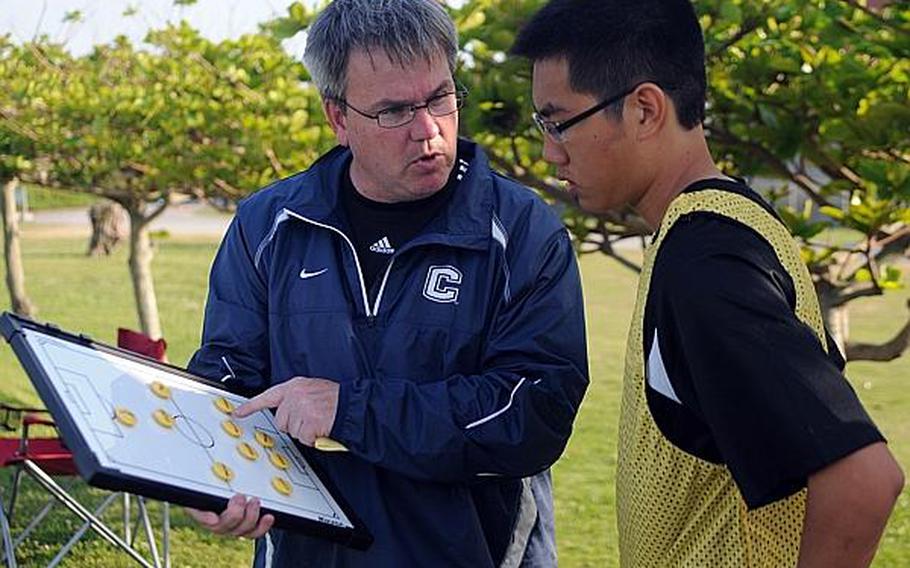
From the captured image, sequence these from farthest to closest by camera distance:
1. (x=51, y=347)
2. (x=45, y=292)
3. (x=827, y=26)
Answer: (x=45, y=292) → (x=827, y=26) → (x=51, y=347)

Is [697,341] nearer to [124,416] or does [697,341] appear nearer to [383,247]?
[124,416]

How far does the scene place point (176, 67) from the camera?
826 centimetres

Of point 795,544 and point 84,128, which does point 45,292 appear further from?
point 795,544

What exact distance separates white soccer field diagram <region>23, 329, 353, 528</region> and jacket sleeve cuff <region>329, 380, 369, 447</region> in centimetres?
10

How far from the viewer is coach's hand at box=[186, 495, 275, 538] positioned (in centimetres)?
229

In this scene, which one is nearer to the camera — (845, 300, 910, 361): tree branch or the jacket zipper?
the jacket zipper

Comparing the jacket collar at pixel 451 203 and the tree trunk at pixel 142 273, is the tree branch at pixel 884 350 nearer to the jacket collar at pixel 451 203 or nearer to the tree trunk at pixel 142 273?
the jacket collar at pixel 451 203

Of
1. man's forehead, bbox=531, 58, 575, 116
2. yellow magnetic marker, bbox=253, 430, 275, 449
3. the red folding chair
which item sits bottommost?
the red folding chair

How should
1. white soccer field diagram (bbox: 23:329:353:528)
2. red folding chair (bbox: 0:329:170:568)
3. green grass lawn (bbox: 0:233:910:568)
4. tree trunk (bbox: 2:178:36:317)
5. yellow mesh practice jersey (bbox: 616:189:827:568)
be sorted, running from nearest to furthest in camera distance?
1. yellow mesh practice jersey (bbox: 616:189:827:568)
2. white soccer field diagram (bbox: 23:329:353:528)
3. red folding chair (bbox: 0:329:170:568)
4. green grass lawn (bbox: 0:233:910:568)
5. tree trunk (bbox: 2:178:36:317)

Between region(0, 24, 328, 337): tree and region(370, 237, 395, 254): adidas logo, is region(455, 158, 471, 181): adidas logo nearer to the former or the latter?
region(370, 237, 395, 254): adidas logo

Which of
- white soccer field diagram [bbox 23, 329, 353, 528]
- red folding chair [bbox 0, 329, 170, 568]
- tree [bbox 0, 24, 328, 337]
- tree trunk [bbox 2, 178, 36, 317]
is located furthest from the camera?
tree trunk [bbox 2, 178, 36, 317]

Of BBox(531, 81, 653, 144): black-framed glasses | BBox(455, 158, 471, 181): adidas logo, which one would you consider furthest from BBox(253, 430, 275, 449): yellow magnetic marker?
BBox(531, 81, 653, 144): black-framed glasses

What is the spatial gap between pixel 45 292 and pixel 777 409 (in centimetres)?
1838

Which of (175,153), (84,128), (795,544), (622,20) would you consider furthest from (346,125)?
(84,128)
